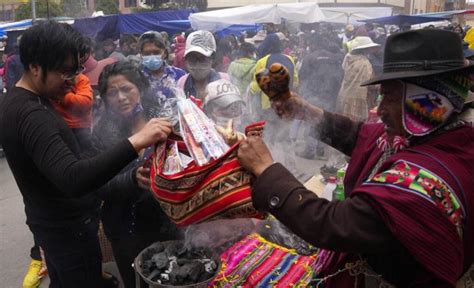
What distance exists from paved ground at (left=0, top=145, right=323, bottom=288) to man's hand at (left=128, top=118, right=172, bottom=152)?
2.58 meters

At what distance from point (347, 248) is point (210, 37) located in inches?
139

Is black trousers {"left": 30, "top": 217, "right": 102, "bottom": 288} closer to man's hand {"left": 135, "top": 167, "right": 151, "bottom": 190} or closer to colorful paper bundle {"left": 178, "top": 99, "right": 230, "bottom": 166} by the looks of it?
man's hand {"left": 135, "top": 167, "right": 151, "bottom": 190}

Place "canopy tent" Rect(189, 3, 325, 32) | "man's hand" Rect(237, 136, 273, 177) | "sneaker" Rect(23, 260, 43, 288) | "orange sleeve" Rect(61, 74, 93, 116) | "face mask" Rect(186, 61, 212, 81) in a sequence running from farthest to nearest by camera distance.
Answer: "canopy tent" Rect(189, 3, 325, 32)
"face mask" Rect(186, 61, 212, 81)
"sneaker" Rect(23, 260, 43, 288)
"orange sleeve" Rect(61, 74, 93, 116)
"man's hand" Rect(237, 136, 273, 177)

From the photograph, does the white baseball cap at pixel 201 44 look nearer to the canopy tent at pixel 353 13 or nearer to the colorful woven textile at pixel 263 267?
the colorful woven textile at pixel 263 267

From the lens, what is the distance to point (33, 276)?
11.7 ft

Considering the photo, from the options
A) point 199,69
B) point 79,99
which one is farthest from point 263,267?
point 199,69

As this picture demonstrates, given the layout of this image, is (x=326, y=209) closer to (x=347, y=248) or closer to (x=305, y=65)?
(x=347, y=248)

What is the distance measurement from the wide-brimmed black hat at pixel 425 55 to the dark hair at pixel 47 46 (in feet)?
4.18

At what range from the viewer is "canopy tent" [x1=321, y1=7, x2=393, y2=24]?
11992 millimetres

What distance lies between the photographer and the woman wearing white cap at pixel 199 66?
387 centimetres

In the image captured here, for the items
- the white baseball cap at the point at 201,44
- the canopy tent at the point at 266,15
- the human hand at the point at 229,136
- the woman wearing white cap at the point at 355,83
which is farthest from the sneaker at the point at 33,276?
the canopy tent at the point at 266,15

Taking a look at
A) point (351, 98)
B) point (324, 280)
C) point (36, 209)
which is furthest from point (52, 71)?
point (351, 98)

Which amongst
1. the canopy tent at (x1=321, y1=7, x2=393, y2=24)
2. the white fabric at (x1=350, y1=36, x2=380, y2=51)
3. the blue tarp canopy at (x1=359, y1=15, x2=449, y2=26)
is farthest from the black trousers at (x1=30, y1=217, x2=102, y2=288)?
the blue tarp canopy at (x1=359, y1=15, x2=449, y2=26)

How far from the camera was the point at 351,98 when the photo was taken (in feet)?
17.0
